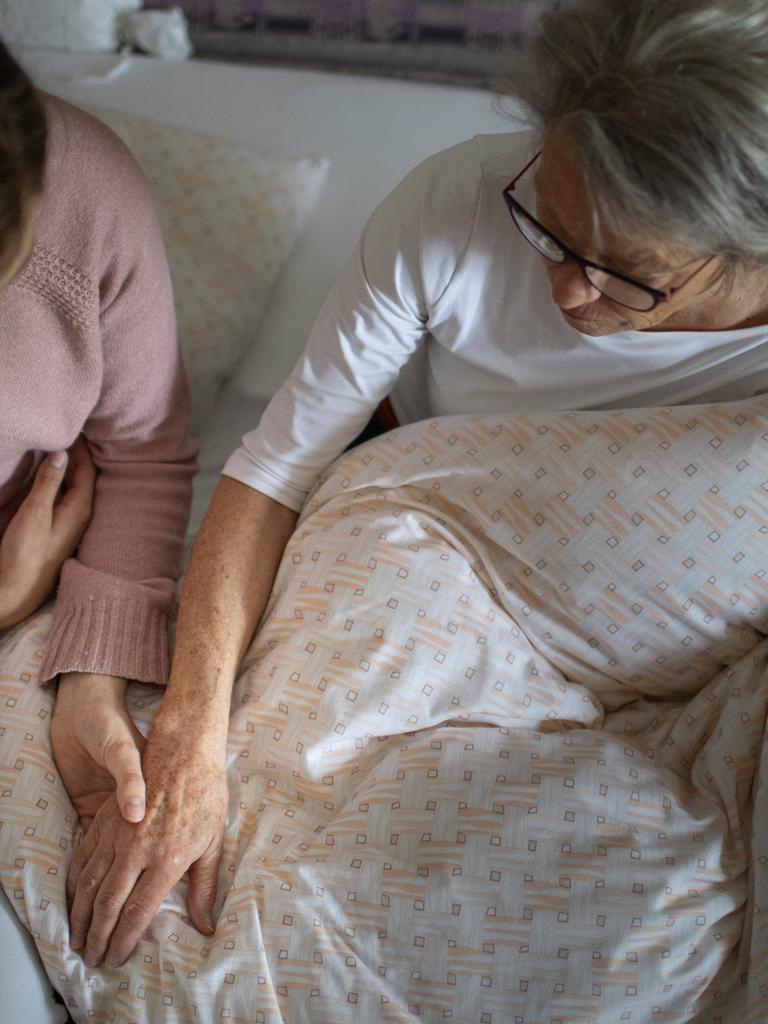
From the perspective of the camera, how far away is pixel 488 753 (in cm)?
103

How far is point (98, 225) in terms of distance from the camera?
1074mm

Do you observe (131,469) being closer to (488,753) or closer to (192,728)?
(192,728)

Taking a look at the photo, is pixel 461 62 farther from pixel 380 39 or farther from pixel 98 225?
pixel 98 225

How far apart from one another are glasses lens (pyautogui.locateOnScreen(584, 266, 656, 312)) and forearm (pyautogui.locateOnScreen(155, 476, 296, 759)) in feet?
1.66

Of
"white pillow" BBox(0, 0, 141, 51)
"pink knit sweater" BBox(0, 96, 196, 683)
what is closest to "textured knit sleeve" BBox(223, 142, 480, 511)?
"pink knit sweater" BBox(0, 96, 196, 683)

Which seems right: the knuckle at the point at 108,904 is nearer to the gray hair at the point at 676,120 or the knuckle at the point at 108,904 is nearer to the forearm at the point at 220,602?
the forearm at the point at 220,602

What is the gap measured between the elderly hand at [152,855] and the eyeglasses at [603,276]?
0.62m

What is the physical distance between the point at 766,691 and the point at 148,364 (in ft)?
2.55

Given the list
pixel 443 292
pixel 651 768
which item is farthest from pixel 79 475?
pixel 651 768

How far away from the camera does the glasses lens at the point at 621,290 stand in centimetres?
90

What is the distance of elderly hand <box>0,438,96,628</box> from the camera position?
3.84 feet

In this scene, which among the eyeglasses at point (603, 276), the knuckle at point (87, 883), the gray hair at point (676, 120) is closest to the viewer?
the gray hair at point (676, 120)

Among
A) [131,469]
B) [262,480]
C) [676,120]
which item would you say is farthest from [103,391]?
[676,120]

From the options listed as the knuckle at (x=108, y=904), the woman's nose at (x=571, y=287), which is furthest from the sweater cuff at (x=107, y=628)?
the woman's nose at (x=571, y=287)
